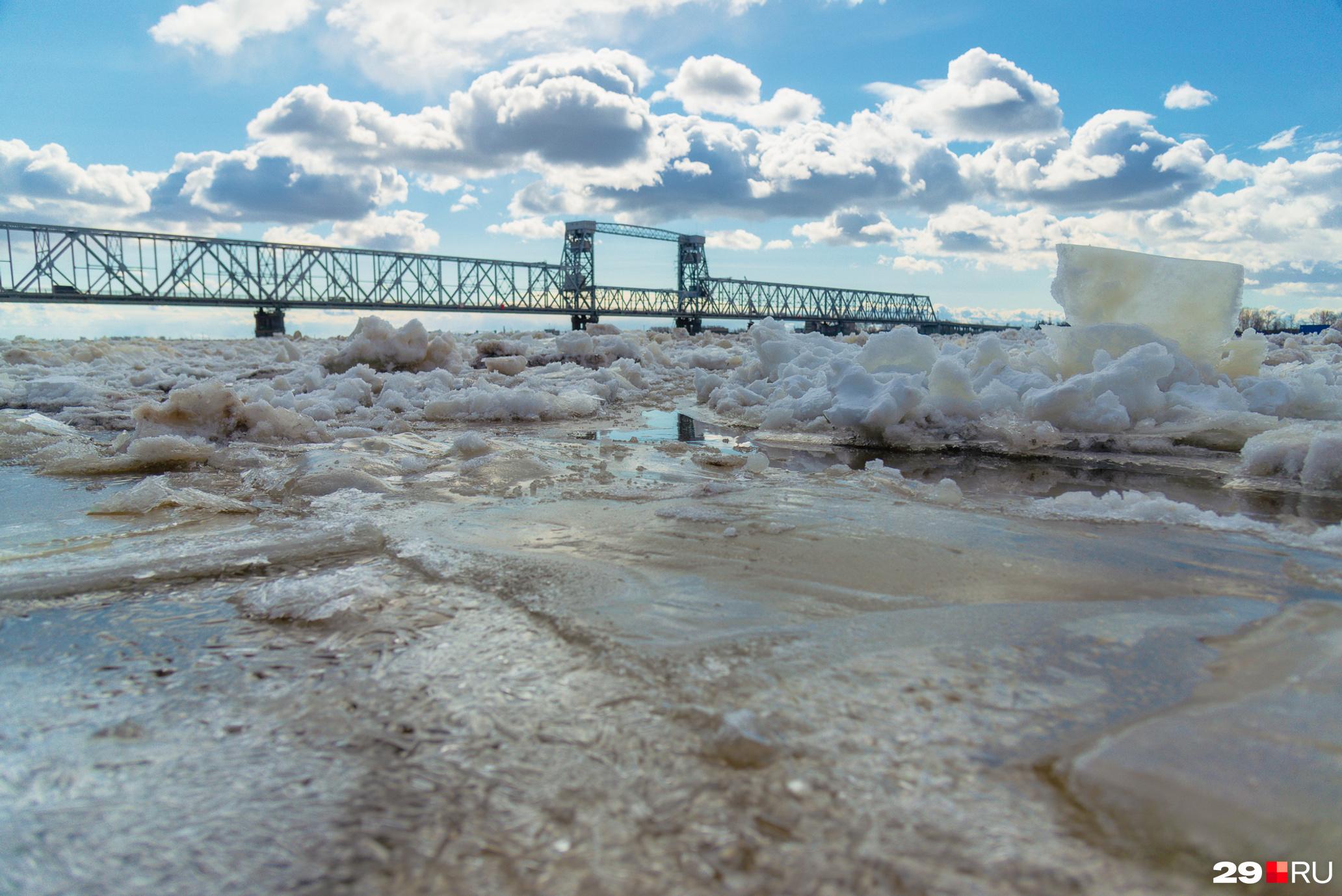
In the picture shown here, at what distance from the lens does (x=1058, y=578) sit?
177 cm

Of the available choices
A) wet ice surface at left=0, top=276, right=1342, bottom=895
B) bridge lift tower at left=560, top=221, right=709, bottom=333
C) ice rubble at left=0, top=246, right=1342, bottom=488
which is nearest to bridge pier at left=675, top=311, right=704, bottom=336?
bridge lift tower at left=560, top=221, right=709, bottom=333

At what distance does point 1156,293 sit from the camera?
5.24m

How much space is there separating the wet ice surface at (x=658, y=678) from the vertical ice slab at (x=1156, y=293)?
2261mm

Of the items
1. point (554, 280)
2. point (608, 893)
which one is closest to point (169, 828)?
point (608, 893)

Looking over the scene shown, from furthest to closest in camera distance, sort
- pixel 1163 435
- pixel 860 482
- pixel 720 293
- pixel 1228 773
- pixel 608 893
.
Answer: pixel 720 293
pixel 1163 435
pixel 860 482
pixel 1228 773
pixel 608 893

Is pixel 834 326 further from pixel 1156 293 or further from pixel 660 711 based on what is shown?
pixel 660 711

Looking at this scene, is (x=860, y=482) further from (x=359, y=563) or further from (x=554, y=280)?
(x=554, y=280)

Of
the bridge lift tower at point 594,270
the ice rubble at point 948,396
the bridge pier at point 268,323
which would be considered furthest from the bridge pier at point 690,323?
the ice rubble at point 948,396

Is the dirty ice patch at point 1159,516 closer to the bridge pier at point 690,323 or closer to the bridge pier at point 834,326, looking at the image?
the bridge pier at point 690,323

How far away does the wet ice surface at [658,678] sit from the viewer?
0.81 meters

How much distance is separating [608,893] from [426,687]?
542 millimetres

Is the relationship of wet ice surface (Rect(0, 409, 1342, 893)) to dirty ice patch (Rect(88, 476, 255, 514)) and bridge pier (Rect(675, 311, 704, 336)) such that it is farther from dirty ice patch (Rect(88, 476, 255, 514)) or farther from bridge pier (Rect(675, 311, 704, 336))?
bridge pier (Rect(675, 311, 704, 336))

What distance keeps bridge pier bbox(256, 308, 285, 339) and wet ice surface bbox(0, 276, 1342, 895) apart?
3018 cm

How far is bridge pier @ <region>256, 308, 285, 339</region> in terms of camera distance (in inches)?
1174
